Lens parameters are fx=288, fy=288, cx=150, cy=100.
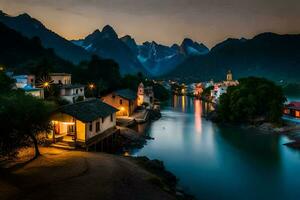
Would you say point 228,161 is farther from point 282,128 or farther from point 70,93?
point 70,93

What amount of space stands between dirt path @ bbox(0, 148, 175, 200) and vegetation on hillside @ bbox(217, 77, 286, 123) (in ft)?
137

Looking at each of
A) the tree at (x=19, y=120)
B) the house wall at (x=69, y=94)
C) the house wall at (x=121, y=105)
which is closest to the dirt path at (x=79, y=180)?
the tree at (x=19, y=120)

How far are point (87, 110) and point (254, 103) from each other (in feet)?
135

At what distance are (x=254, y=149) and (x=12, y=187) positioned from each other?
36186mm

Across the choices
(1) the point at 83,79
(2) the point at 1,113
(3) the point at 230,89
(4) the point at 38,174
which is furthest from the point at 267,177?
(1) the point at 83,79

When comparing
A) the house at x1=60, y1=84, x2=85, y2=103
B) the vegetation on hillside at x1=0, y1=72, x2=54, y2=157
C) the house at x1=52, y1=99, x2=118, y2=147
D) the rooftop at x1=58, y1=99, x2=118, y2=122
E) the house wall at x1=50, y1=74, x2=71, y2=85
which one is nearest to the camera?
the vegetation on hillside at x1=0, y1=72, x2=54, y2=157

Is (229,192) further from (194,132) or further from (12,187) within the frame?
(194,132)

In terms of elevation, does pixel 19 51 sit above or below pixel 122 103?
above

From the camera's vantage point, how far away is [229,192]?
2852cm

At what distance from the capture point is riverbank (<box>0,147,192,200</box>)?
1973 cm

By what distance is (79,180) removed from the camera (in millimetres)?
22547

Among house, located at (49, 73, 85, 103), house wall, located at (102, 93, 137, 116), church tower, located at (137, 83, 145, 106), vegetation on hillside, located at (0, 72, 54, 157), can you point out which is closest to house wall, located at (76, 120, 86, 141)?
vegetation on hillside, located at (0, 72, 54, 157)

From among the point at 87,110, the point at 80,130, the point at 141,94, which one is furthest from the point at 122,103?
the point at 80,130

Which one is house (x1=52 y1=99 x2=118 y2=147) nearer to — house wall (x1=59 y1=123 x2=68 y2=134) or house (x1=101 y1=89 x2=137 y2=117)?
house wall (x1=59 y1=123 x2=68 y2=134)
